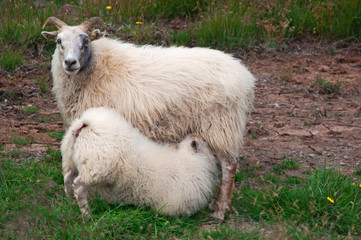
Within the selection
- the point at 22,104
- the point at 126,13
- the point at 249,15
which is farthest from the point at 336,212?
the point at 126,13

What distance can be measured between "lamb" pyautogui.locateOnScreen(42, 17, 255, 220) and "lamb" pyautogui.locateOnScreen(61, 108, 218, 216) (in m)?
0.17

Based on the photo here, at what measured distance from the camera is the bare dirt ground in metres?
5.64

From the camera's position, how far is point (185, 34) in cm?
808

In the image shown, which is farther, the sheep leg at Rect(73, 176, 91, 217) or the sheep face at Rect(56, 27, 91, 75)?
the sheep face at Rect(56, 27, 91, 75)

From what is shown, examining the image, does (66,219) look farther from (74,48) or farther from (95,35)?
(95,35)

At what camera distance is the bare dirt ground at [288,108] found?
564 cm

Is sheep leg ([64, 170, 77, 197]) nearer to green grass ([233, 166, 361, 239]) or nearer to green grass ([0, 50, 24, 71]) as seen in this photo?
green grass ([233, 166, 361, 239])

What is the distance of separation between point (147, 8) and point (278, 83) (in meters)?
2.86

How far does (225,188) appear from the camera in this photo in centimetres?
452

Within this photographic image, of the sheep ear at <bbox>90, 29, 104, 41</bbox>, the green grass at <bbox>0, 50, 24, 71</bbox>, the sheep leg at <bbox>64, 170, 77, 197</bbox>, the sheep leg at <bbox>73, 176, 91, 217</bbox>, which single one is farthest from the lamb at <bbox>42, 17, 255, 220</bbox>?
the green grass at <bbox>0, 50, 24, 71</bbox>

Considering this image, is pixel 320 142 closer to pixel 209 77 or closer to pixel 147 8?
pixel 209 77

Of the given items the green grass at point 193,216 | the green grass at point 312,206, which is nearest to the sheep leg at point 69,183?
the green grass at point 193,216

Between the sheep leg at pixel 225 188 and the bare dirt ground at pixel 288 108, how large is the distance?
0.92 metres

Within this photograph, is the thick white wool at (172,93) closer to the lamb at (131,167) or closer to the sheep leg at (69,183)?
the lamb at (131,167)
